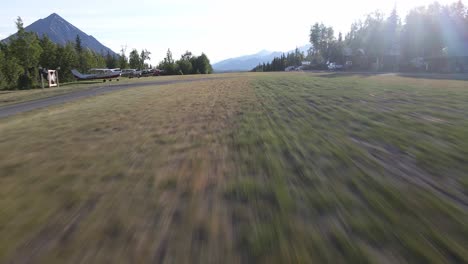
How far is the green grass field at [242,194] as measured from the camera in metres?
2.69

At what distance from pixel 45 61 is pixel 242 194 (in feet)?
267

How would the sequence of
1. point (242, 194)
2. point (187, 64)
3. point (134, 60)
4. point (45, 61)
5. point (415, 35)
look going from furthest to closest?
point (187, 64)
point (134, 60)
point (45, 61)
point (415, 35)
point (242, 194)

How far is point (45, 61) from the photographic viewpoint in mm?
69500

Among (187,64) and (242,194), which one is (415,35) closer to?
(242,194)

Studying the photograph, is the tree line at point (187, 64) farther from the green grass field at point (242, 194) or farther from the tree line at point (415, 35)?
the green grass field at point (242, 194)

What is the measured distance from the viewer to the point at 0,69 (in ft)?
168

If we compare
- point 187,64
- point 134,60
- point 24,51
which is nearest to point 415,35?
point 24,51

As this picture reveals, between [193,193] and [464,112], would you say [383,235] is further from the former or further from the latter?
[464,112]

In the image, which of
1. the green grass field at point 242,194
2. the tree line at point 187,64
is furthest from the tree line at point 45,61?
the green grass field at point 242,194

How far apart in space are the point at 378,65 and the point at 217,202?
67114 millimetres

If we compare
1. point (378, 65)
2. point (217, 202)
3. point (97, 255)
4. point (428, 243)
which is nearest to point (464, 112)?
point (428, 243)

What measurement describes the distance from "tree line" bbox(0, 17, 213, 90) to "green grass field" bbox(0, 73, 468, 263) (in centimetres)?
4185

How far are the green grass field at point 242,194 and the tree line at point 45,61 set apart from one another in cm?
4185

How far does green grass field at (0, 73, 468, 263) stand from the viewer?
2.69 meters
